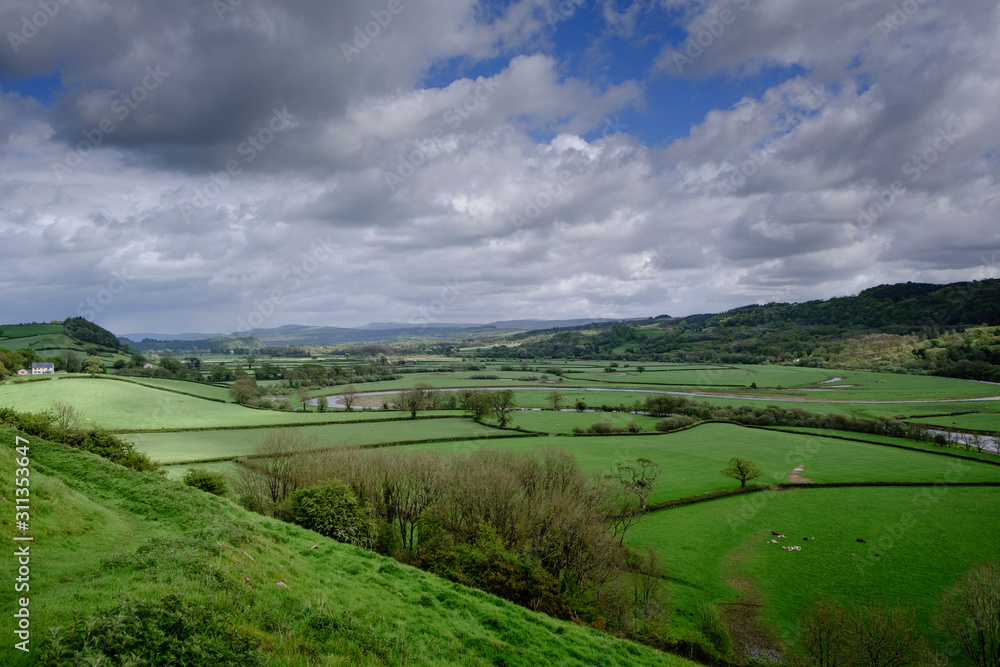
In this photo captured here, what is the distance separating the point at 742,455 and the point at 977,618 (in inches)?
1637

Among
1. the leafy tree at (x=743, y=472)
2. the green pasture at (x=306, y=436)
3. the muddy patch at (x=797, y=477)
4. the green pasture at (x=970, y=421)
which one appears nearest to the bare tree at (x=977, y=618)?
the leafy tree at (x=743, y=472)

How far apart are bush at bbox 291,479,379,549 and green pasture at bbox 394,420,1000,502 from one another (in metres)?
31.1

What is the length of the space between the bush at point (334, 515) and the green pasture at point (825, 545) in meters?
21.6

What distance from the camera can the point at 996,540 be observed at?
3622 centimetres

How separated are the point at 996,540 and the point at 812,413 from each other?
184 ft

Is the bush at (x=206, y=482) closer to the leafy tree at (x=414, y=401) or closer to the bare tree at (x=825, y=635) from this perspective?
the bare tree at (x=825, y=635)

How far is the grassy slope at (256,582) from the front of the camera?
35.6 ft

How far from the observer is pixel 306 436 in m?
63.7

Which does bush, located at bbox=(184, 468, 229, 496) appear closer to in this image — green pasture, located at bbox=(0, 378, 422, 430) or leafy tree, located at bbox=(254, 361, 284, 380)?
green pasture, located at bbox=(0, 378, 422, 430)

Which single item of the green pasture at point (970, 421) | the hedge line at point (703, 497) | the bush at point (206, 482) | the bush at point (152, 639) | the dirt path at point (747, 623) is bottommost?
the dirt path at point (747, 623)

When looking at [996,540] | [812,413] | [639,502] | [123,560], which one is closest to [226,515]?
[123,560]

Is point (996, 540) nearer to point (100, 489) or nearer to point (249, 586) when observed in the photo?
point (249, 586)

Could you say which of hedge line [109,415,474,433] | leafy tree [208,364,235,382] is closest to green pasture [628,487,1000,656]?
hedge line [109,415,474,433]

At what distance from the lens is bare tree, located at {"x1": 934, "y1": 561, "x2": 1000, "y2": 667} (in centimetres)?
2292
